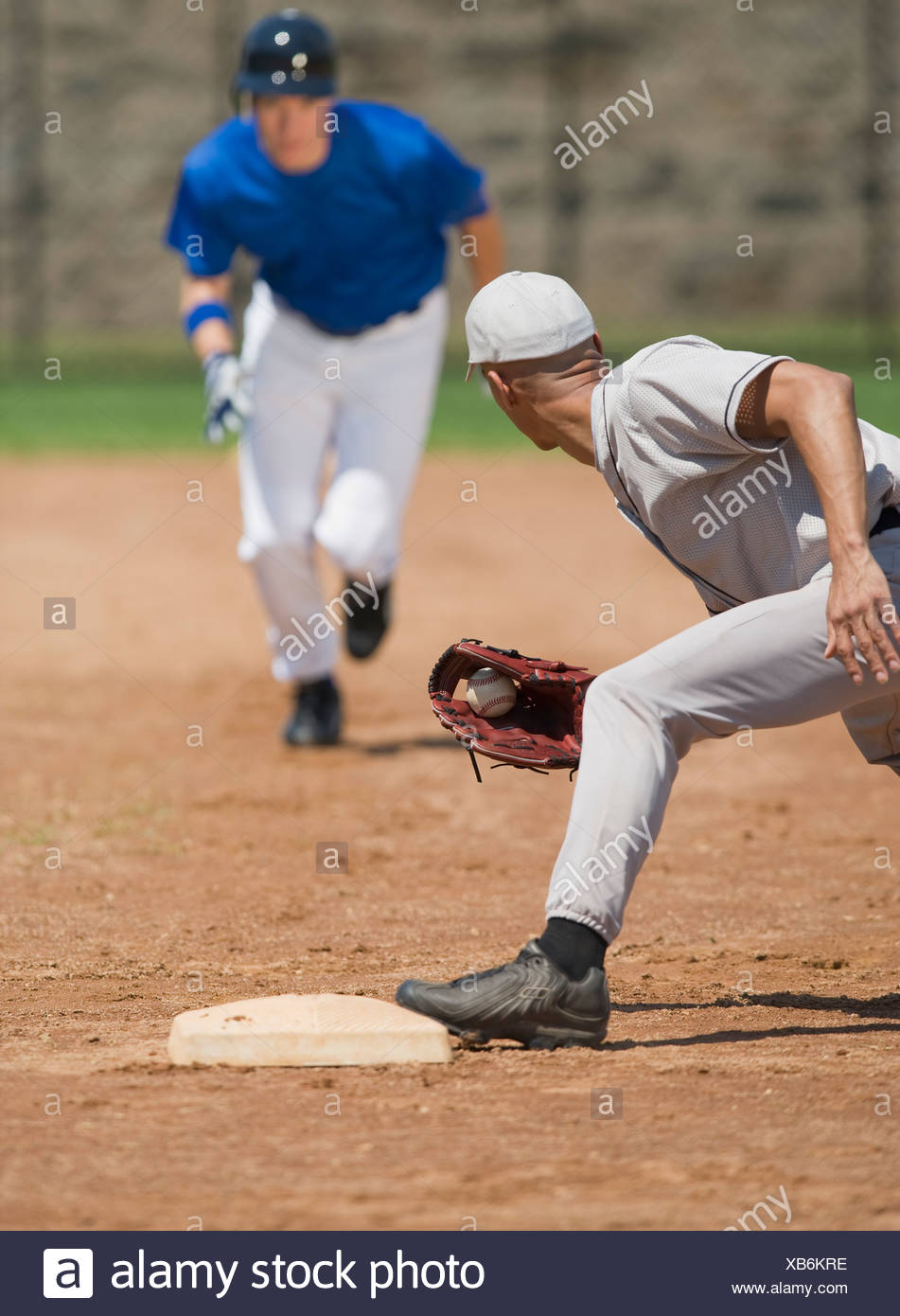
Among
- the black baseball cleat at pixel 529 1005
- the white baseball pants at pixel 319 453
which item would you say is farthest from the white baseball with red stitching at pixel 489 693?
the white baseball pants at pixel 319 453

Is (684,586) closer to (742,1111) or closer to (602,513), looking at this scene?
(602,513)

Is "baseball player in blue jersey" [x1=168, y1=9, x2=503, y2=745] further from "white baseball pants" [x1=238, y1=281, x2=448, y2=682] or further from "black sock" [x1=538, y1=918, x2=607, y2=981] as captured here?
"black sock" [x1=538, y1=918, x2=607, y2=981]

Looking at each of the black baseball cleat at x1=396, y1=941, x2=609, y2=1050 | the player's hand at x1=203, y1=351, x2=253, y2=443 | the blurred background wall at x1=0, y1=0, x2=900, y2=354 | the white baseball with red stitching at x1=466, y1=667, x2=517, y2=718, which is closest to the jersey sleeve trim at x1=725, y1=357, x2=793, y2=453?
the white baseball with red stitching at x1=466, y1=667, x2=517, y2=718

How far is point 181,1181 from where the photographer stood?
2.63 m

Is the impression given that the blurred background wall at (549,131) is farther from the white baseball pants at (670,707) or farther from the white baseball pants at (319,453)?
the white baseball pants at (670,707)

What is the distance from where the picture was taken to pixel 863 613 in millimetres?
2922

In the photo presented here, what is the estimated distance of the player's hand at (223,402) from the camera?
236 inches

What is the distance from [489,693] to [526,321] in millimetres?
797

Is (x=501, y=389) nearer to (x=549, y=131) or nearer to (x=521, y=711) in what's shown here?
(x=521, y=711)

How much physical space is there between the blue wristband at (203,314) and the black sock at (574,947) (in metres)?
3.67

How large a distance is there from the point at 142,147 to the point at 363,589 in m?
11.5

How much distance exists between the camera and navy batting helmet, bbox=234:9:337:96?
603 cm

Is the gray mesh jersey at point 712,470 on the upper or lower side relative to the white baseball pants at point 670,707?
upper

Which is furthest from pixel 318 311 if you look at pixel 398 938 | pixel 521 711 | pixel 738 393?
pixel 738 393
